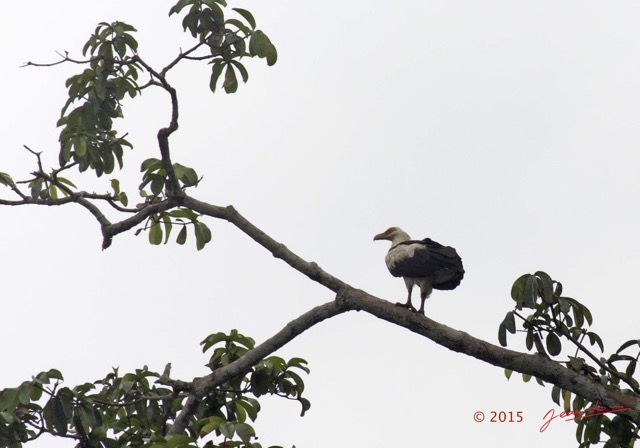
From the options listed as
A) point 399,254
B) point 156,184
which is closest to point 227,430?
point 156,184

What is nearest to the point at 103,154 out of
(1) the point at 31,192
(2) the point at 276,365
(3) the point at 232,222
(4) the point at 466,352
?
(1) the point at 31,192

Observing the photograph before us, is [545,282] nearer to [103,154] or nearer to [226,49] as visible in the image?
[226,49]

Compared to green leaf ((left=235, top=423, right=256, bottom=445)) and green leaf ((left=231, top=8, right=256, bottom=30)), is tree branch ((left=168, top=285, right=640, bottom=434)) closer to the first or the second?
green leaf ((left=235, top=423, right=256, bottom=445))

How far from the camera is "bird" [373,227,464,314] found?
28.7 feet

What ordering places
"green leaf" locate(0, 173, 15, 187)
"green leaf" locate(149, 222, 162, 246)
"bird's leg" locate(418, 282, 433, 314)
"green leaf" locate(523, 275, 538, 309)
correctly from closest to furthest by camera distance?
"green leaf" locate(523, 275, 538, 309) → "green leaf" locate(0, 173, 15, 187) → "green leaf" locate(149, 222, 162, 246) → "bird's leg" locate(418, 282, 433, 314)

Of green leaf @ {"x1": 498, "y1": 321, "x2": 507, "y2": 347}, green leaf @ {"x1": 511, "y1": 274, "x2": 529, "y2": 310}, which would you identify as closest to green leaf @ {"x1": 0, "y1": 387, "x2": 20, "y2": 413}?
green leaf @ {"x1": 498, "y1": 321, "x2": 507, "y2": 347}

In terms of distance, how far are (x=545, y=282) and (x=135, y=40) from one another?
3.79 metres

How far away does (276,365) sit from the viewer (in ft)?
23.4

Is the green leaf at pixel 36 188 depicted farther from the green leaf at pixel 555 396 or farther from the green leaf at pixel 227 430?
the green leaf at pixel 555 396

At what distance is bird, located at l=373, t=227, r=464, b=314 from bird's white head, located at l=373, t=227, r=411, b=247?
1.11 meters

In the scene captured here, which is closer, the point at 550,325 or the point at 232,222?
the point at 550,325

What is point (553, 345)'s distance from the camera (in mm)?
6477

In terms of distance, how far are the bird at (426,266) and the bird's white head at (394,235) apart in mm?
1115

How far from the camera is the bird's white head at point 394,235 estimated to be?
34.8 feet
